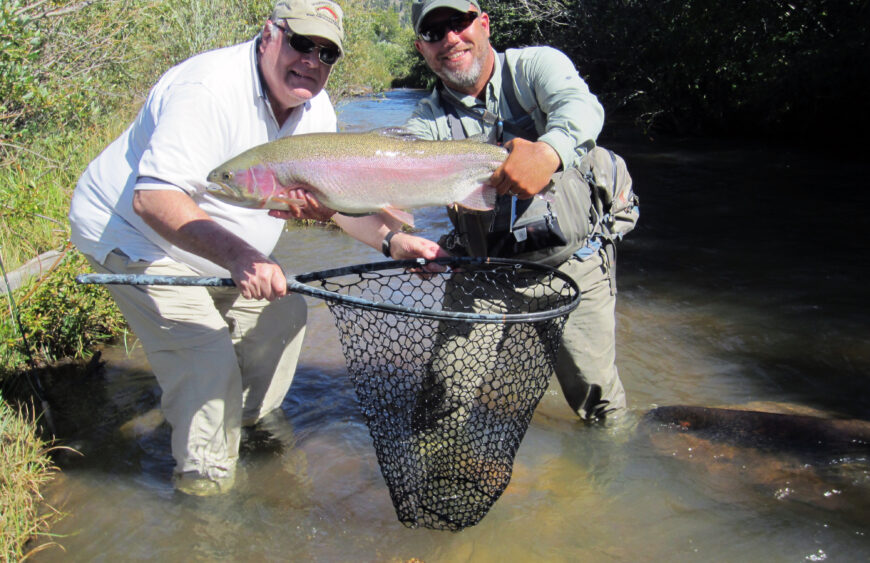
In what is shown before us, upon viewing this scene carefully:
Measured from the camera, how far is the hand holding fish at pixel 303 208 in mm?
3033

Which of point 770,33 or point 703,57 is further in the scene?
point 703,57

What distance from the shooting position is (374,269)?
340cm

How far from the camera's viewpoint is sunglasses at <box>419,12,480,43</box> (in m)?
3.34

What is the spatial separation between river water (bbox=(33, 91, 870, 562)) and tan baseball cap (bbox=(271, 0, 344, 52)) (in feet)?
8.16

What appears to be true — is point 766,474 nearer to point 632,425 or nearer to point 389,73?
point 632,425

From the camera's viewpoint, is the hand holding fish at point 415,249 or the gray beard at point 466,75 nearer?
the gray beard at point 466,75

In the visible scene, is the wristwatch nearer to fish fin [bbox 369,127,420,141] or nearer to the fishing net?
the fishing net

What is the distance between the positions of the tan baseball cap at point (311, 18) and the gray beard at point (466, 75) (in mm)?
559

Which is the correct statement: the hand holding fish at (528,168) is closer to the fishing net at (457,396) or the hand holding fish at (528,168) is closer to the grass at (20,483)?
the fishing net at (457,396)

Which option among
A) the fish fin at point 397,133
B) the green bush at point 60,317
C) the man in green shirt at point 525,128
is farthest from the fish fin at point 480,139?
the green bush at point 60,317

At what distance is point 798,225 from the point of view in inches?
351

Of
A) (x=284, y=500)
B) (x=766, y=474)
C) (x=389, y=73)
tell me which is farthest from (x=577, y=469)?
(x=389, y=73)

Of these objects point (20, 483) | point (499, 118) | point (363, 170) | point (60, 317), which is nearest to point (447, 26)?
point (499, 118)

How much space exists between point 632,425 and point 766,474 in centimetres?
79
